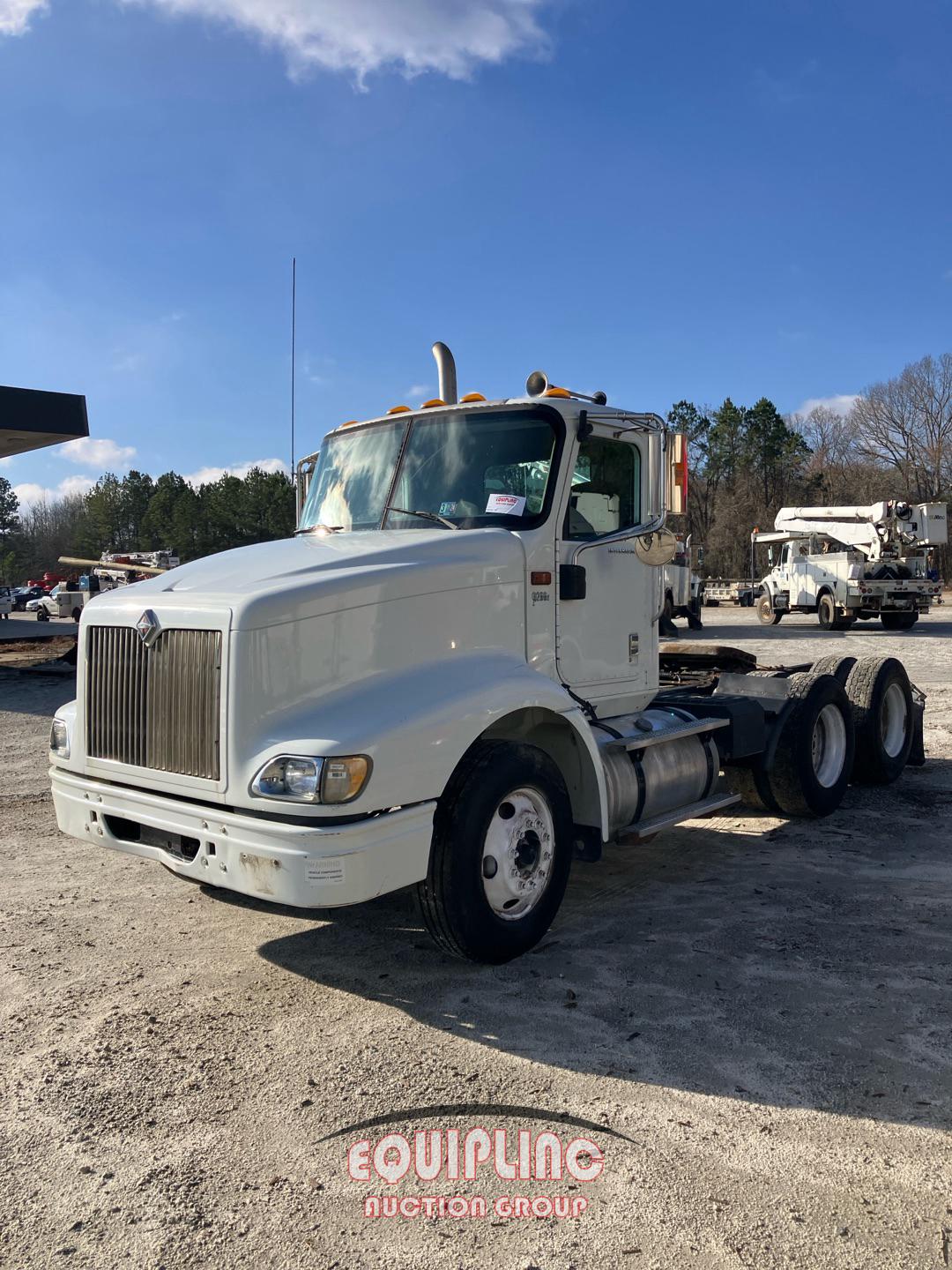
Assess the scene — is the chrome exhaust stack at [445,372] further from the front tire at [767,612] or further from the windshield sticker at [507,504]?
the front tire at [767,612]

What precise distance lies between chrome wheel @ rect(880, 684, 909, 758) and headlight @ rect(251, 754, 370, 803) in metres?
6.04

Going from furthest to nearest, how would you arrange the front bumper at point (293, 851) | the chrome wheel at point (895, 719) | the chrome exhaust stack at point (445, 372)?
the chrome wheel at point (895, 719) < the chrome exhaust stack at point (445, 372) < the front bumper at point (293, 851)

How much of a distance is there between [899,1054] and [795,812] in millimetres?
3741

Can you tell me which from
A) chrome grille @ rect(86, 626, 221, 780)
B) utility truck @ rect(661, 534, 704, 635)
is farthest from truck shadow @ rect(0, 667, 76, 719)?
utility truck @ rect(661, 534, 704, 635)

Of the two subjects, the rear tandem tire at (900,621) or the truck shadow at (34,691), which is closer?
the truck shadow at (34,691)

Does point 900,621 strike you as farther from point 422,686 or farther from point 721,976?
point 422,686

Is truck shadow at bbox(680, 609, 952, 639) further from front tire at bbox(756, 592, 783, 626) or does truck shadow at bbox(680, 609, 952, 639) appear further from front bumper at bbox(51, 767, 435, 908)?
front bumper at bbox(51, 767, 435, 908)

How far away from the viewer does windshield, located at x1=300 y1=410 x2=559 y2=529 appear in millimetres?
5156

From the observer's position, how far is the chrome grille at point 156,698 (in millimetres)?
4066

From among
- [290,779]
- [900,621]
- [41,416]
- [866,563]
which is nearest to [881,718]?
[290,779]

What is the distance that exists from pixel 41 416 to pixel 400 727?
19.2 m

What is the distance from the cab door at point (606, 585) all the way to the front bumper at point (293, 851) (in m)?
1.66

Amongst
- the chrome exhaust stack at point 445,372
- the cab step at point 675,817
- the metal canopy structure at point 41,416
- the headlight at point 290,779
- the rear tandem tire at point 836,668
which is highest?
the metal canopy structure at point 41,416

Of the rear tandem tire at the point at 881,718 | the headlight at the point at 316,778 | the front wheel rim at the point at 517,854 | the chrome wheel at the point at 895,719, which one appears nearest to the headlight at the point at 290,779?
the headlight at the point at 316,778
